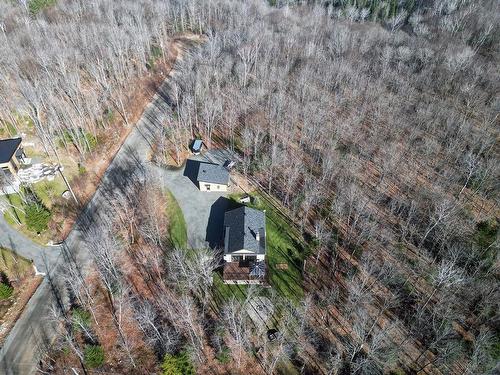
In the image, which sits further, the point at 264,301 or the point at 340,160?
the point at 340,160

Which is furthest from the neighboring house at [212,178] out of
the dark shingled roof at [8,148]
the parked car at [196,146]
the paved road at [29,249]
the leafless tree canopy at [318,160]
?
the dark shingled roof at [8,148]

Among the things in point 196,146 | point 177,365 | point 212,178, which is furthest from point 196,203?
point 177,365

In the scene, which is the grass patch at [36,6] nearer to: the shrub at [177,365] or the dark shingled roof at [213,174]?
the dark shingled roof at [213,174]

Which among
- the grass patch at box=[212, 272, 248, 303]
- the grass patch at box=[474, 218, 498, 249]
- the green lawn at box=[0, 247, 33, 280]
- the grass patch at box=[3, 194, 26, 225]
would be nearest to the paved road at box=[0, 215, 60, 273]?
the green lawn at box=[0, 247, 33, 280]

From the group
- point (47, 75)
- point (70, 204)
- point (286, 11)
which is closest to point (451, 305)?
point (70, 204)

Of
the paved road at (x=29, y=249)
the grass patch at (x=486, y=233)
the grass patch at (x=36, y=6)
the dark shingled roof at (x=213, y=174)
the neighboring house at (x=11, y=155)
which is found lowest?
the paved road at (x=29, y=249)

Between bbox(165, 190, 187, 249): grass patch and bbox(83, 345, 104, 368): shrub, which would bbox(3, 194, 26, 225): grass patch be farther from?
bbox(83, 345, 104, 368): shrub

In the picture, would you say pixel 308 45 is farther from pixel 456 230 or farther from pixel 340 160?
pixel 456 230
